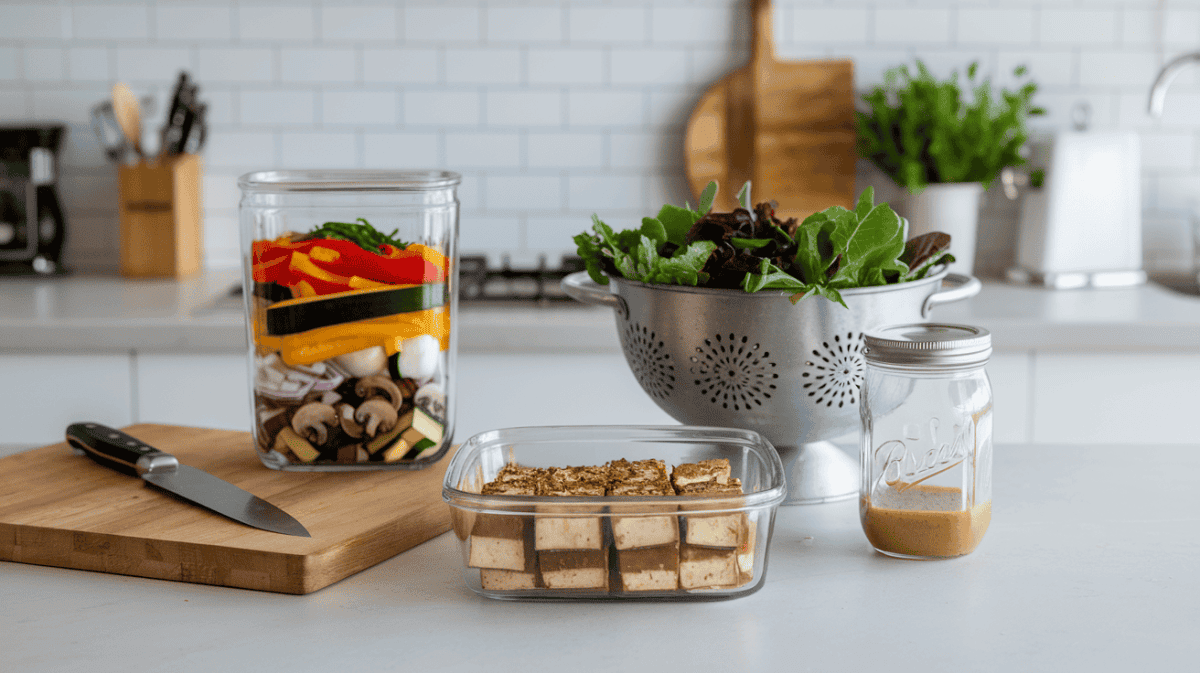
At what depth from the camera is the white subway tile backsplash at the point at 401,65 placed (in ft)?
8.20

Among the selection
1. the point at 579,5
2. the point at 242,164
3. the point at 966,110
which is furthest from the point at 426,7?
the point at 966,110

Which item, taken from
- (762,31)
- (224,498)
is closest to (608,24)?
(762,31)

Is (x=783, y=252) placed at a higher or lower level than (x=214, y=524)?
higher

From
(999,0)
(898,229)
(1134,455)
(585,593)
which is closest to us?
(585,593)

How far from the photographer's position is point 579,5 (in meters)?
2.47

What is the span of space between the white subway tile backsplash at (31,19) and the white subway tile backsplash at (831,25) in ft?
5.56

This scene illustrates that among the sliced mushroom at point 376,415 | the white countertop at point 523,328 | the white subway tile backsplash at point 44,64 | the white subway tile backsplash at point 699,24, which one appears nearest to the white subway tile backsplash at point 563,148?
the white subway tile backsplash at point 699,24

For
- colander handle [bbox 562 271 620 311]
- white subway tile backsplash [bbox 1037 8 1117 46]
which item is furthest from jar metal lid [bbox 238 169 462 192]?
white subway tile backsplash [bbox 1037 8 1117 46]

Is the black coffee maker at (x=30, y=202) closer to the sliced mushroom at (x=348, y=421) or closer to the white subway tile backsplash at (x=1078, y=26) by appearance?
the sliced mushroom at (x=348, y=421)

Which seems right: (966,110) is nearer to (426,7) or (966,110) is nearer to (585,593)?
(426,7)

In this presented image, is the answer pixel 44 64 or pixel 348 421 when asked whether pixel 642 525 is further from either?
pixel 44 64

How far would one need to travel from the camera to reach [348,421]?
37.5 inches

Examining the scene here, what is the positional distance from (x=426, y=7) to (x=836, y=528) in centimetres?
194

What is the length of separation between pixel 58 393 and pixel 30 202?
67 cm
